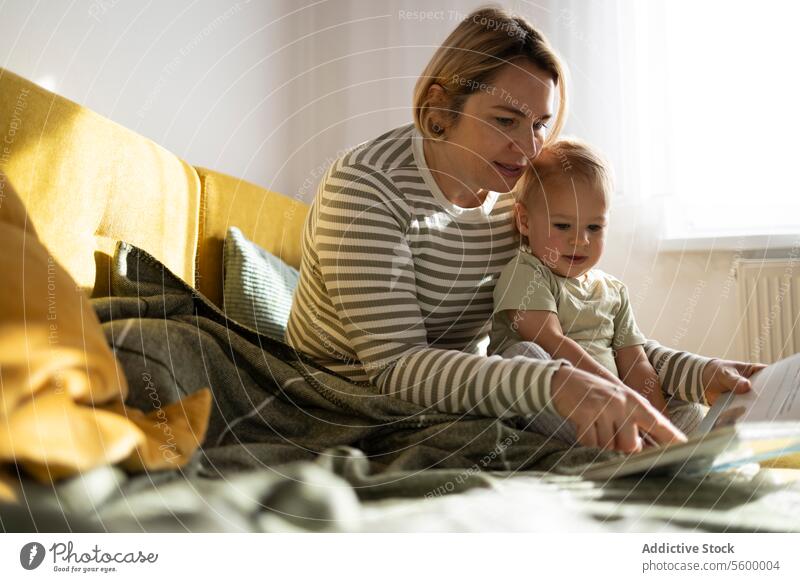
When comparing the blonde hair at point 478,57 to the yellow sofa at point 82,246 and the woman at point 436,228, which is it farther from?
the yellow sofa at point 82,246

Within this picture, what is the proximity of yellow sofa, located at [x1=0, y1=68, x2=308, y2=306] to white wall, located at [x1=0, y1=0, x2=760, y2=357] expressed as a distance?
0.67 feet

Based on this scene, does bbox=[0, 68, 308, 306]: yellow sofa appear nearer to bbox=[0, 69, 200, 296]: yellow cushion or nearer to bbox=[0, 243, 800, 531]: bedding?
bbox=[0, 69, 200, 296]: yellow cushion

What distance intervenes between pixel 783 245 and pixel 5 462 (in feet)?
5.05

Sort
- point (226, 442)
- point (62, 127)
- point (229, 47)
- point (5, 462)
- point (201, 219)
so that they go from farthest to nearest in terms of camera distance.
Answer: point (229, 47) < point (201, 219) < point (62, 127) < point (226, 442) < point (5, 462)

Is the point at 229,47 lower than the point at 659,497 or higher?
higher

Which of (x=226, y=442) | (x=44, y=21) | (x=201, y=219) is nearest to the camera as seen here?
(x=226, y=442)

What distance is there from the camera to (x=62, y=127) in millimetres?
829

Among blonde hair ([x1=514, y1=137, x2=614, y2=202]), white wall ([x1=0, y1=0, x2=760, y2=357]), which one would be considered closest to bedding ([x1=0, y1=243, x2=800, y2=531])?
blonde hair ([x1=514, y1=137, x2=614, y2=202])

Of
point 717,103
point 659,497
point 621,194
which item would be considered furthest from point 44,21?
→ point 717,103

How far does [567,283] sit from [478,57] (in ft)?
0.94

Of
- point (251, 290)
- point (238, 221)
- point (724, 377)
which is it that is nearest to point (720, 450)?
point (724, 377)

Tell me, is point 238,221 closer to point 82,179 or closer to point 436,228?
point 82,179

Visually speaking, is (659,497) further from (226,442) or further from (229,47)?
(229,47)

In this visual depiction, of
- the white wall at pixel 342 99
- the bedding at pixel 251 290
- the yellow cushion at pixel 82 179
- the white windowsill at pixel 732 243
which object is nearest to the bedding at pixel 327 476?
the yellow cushion at pixel 82 179
